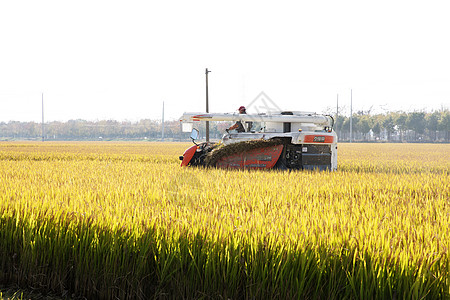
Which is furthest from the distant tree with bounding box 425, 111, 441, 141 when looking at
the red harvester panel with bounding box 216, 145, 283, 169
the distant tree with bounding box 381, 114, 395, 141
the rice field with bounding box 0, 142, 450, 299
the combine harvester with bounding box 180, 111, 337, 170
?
the rice field with bounding box 0, 142, 450, 299

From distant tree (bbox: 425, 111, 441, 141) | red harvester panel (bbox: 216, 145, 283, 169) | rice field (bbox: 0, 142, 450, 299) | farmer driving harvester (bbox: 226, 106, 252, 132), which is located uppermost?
distant tree (bbox: 425, 111, 441, 141)

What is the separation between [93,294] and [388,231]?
2.64 m

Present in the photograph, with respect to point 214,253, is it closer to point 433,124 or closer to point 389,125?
point 433,124

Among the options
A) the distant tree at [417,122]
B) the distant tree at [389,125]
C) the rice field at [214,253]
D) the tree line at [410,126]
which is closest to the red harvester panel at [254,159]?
the rice field at [214,253]

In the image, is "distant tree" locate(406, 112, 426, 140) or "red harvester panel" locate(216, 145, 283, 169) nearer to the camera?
"red harvester panel" locate(216, 145, 283, 169)

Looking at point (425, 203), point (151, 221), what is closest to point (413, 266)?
point (151, 221)

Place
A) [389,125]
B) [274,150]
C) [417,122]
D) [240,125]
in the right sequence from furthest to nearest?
1. [389,125]
2. [417,122]
3. [240,125]
4. [274,150]

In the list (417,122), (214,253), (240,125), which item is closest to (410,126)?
(417,122)

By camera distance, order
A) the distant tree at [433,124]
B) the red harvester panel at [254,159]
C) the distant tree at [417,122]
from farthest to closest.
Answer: the distant tree at [417,122]
the distant tree at [433,124]
the red harvester panel at [254,159]

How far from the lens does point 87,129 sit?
167m

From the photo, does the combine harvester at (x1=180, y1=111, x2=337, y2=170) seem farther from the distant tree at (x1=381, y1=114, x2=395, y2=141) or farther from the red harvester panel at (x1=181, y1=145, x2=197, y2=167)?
the distant tree at (x1=381, y1=114, x2=395, y2=141)

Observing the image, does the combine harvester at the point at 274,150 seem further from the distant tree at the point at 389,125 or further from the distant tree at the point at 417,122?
the distant tree at the point at 389,125

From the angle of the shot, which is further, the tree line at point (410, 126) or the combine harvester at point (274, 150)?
the tree line at point (410, 126)

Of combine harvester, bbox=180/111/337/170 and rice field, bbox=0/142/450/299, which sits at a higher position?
combine harvester, bbox=180/111/337/170
